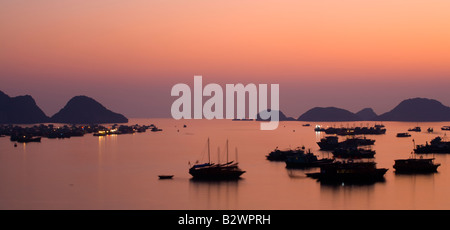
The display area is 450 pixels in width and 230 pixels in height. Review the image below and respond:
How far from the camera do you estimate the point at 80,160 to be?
4950 cm

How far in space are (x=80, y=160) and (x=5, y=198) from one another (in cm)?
2164

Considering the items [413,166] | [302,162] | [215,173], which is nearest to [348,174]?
[413,166]

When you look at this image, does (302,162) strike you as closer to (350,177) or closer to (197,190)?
(350,177)

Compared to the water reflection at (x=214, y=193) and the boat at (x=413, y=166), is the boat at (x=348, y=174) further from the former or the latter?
Answer: the water reflection at (x=214, y=193)

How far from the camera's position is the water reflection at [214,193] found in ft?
86.2

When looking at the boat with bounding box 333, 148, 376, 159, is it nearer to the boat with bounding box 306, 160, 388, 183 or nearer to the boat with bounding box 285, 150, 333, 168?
the boat with bounding box 285, 150, 333, 168

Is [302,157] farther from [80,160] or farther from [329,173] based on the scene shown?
[80,160]

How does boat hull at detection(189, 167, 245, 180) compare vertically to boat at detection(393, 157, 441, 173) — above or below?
below

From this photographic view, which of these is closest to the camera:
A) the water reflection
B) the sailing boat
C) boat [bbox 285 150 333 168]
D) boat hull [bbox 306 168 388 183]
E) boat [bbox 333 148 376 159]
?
the water reflection

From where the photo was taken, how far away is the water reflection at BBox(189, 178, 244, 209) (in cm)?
2627

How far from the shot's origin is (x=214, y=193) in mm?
28953

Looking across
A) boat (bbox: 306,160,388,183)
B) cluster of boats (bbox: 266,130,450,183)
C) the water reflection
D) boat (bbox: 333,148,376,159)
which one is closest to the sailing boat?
the water reflection

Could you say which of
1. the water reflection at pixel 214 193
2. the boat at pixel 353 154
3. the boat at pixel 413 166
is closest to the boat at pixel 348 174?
the boat at pixel 413 166
